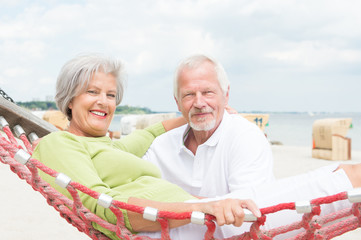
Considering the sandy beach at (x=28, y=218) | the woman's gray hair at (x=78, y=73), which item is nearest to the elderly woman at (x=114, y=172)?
the woman's gray hair at (x=78, y=73)

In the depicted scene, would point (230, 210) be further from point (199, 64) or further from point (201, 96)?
point (199, 64)

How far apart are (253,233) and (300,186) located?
0.88 feet

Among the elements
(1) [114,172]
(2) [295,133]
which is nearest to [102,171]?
(1) [114,172]

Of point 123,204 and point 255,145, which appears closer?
point 123,204

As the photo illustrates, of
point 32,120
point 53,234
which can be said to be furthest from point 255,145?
point 53,234

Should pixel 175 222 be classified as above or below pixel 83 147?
below

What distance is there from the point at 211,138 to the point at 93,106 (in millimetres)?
687

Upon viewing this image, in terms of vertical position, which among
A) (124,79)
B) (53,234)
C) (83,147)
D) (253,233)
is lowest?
(53,234)

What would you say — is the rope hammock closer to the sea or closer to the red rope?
the red rope

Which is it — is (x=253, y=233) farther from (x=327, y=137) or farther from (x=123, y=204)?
(x=327, y=137)

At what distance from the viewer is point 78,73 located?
2039mm

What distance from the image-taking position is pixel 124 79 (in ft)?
7.41

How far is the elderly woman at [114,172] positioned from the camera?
4.86 ft

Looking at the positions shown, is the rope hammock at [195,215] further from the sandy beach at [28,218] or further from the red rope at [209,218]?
the sandy beach at [28,218]
